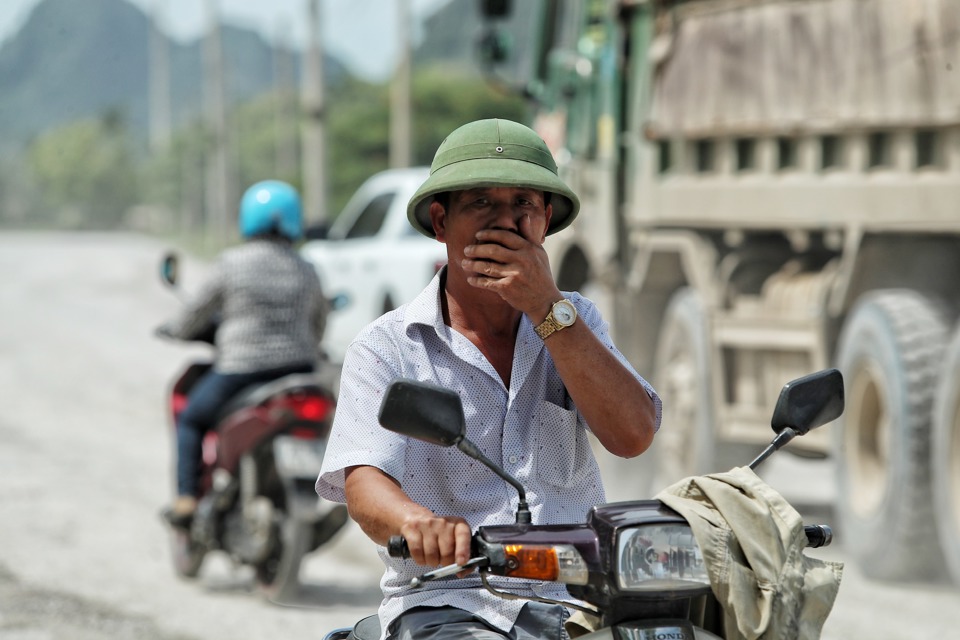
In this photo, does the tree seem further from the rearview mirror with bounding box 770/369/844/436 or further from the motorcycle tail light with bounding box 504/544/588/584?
the motorcycle tail light with bounding box 504/544/588/584

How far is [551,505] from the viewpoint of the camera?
10.1 ft

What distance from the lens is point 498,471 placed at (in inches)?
107

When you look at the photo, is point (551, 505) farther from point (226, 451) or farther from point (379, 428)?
point (226, 451)

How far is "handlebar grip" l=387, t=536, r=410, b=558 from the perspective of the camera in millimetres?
2658

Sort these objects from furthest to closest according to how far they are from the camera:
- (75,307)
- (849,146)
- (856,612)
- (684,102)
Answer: (75,307)
(684,102)
(849,146)
(856,612)

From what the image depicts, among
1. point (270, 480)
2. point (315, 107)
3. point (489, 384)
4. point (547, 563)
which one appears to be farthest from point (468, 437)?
point (315, 107)

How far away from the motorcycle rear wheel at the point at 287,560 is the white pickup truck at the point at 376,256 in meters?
4.86

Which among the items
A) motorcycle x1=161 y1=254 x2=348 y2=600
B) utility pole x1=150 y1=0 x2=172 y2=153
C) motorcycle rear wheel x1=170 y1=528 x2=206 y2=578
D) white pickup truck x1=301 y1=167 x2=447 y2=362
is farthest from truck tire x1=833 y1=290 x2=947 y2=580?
utility pole x1=150 y1=0 x2=172 y2=153

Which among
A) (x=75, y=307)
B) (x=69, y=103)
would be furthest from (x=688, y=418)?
(x=75, y=307)

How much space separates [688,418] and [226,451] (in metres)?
3.42

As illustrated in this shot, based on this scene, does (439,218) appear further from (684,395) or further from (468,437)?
(684,395)

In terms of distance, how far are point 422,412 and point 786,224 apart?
627 cm

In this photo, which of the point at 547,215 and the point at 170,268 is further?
the point at 170,268

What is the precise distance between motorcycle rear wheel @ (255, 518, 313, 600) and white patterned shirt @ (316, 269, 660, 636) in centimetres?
399
